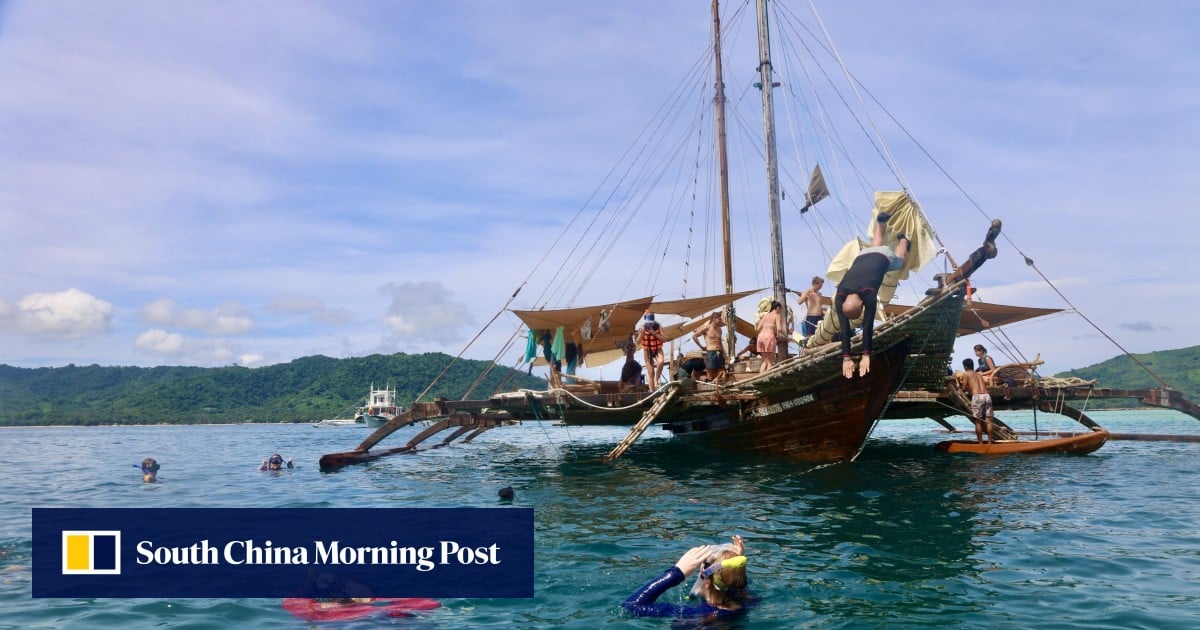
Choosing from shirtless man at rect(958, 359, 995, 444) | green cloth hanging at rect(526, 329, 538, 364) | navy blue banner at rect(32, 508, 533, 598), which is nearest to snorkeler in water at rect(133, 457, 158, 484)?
navy blue banner at rect(32, 508, 533, 598)

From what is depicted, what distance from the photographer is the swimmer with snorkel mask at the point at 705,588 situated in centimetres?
655

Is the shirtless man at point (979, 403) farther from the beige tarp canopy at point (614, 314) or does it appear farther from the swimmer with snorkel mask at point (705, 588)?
the swimmer with snorkel mask at point (705, 588)

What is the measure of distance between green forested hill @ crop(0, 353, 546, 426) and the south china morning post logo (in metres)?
94.9

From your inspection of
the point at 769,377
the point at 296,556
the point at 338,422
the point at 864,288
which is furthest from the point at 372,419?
the point at 864,288

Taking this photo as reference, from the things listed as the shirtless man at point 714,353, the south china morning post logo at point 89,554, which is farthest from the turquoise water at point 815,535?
the shirtless man at point 714,353

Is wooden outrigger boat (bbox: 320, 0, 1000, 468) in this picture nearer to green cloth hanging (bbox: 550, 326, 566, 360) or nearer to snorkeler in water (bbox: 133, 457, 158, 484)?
green cloth hanging (bbox: 550, 326, 566, 360)

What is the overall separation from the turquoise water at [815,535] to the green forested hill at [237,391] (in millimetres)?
88454

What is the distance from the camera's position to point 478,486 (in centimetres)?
1680

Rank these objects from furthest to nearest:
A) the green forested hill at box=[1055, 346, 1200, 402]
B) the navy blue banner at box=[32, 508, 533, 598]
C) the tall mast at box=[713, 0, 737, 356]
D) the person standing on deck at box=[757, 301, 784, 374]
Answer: the green forested hill at box=[1055, 346, 1200, 402] < the tall mast at box=[713, 0, 737, 356] < the person standing on deck at box=[757, 301, 784, 374] < the navy blue banner at box=[32, 508, 533, 598]

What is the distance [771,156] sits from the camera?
22.7 metres

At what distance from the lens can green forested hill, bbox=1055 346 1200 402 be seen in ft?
327

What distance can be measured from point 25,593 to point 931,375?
16812mm

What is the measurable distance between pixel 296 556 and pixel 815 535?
7.42m

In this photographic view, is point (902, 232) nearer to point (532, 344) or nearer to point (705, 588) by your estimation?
point (705, 588)
